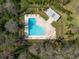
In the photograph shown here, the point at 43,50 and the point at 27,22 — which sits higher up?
the point at 27,22

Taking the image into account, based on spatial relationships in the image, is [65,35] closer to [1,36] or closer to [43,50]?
[43,50]

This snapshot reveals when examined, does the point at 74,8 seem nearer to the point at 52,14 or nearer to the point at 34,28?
the point at 52,14

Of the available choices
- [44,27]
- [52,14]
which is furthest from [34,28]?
[52,14]

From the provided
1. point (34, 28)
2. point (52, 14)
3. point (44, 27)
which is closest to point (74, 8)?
point (52, 14)

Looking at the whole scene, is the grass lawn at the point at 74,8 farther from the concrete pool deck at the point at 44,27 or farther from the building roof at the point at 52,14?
the concrete pool deck at the point at 44,27

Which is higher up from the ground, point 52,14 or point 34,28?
point 52,14

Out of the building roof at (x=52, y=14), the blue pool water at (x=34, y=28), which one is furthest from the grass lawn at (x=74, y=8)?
the blue pool water at (x=34, y=28)

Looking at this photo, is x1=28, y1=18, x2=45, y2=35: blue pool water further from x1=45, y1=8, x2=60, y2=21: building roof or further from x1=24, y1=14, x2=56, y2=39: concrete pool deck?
x1=45, y1=8, x2=60, y2=21: building roof

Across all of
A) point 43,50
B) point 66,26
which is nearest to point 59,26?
point 66,26

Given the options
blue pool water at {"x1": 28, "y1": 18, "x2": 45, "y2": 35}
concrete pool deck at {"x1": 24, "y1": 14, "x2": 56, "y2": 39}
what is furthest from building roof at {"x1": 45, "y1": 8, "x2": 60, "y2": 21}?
blue pool water at {"x1": 28, "y1": 18, "x2": 45, "y2": 35}
